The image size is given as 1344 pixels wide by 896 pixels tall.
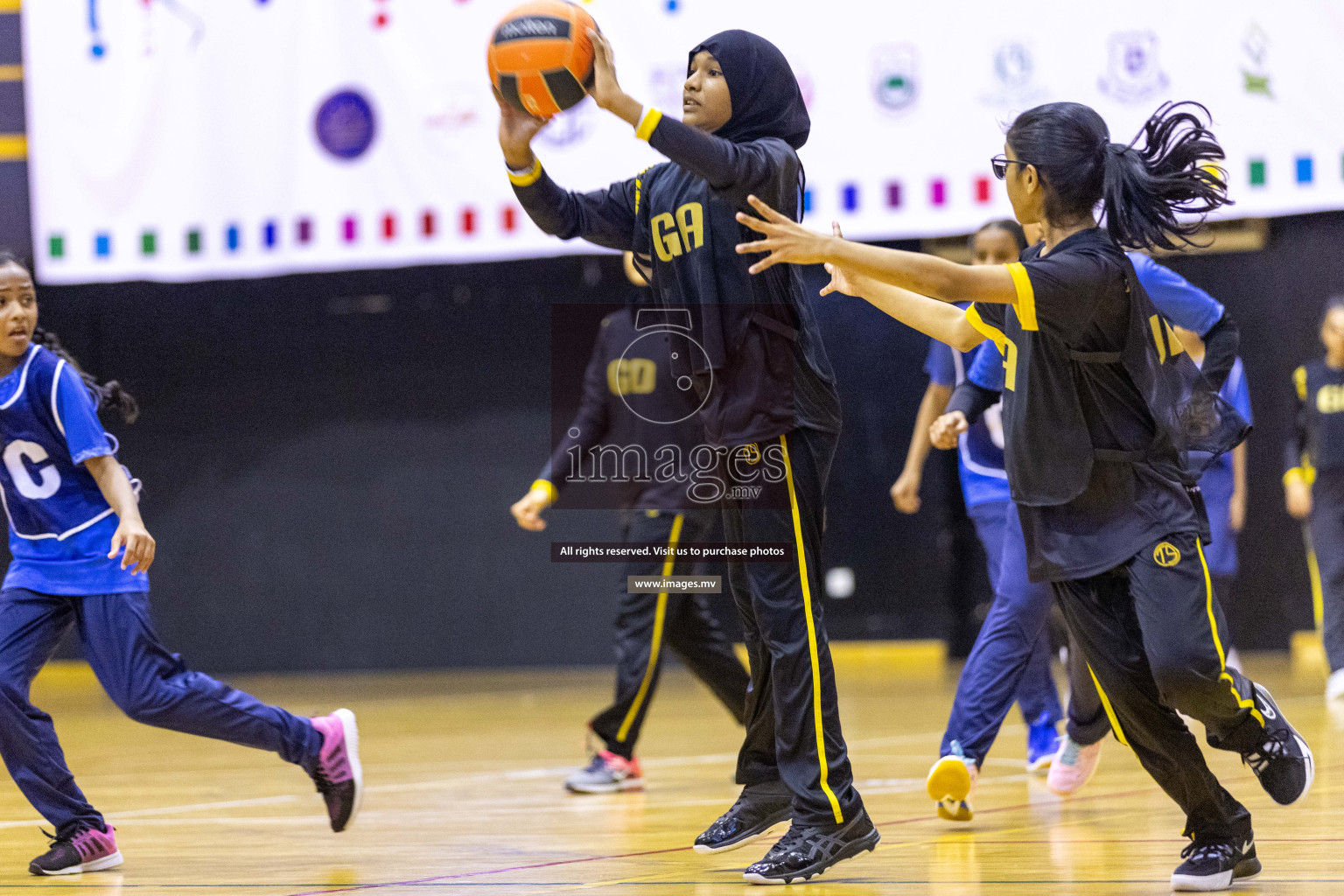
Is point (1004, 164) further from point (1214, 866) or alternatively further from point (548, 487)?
point (548, 487)

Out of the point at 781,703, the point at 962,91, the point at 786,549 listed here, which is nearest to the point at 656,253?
the point at 786,549

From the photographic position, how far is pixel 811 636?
320cm

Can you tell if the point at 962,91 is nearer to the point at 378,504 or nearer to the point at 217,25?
the point at 217,25

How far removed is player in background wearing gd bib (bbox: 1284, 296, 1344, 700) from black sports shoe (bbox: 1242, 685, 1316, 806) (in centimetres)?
479

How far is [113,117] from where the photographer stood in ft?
27.7

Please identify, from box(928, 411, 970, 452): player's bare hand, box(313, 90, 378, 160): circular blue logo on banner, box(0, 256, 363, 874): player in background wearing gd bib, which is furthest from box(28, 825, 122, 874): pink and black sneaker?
box(313, 90, 378, 160): circular blue logo on banner

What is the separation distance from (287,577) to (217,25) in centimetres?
449

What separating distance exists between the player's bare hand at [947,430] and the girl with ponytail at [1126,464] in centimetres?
90

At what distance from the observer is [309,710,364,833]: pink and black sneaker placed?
12.8ft

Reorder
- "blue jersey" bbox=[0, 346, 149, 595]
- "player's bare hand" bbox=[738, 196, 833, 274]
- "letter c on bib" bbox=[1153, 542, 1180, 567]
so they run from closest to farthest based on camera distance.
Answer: "player's bare hand" bbox=[738, 196, 833, 274] → "letter c on bib" bbox=[1153, 542, 1180, 567] → "blue jersey" bbox=[0, 346, 149, 595]

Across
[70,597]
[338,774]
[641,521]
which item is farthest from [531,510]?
[70,597]

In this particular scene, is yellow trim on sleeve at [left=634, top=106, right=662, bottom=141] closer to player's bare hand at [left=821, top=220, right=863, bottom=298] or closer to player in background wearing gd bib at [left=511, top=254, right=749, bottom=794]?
player's bare hand at [left=821, top=220, right=863, bottom=298]

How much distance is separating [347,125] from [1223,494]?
495 cm

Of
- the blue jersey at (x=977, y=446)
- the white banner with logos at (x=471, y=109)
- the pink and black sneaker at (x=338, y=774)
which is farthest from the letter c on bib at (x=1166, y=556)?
the white banner with logos at (x=471, y=109)
